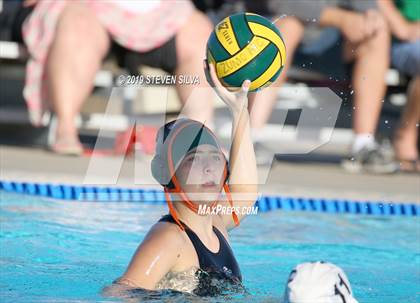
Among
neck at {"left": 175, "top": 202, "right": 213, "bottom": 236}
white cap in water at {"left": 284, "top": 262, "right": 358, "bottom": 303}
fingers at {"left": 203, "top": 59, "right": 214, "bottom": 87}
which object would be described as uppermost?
fingers at {"left": 203, "top": 59, "right": 214, "bottom": 87}

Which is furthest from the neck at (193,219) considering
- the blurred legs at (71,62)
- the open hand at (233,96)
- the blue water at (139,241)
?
the blurred legs at (71,62)

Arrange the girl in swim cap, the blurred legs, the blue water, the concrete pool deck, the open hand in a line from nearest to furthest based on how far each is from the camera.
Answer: the girl in swim cap
the open hand
the blue water
the concrete pool deck
the blurred legs

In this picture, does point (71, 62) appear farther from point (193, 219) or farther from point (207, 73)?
point (193, 219)

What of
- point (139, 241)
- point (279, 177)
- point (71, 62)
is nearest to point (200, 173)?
point (139, 241)

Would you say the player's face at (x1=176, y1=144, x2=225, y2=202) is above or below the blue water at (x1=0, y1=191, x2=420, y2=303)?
above

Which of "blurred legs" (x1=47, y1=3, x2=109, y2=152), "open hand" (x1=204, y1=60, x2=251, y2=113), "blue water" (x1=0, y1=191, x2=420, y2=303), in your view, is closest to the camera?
"open hand" (x1=204, y1=60, x2=251, y2=113)

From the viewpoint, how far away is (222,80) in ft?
11.9

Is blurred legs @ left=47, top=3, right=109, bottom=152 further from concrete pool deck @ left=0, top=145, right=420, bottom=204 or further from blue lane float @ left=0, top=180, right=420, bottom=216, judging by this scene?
blue lane float @ left=0, top=180, right=420, bottom=216

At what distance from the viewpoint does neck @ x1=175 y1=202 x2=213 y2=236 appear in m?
3.45

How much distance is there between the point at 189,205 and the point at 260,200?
101 inches

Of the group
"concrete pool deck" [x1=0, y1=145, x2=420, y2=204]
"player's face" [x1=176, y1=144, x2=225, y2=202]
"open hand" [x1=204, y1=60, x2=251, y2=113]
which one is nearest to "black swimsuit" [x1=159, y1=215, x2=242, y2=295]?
"player's face" [x1=176, y1=144, x2=225, y2=202]

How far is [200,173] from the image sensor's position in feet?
11.0

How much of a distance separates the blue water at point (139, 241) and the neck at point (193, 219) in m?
0.23

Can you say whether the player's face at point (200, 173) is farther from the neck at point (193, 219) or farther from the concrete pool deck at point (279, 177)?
the concrete pool deck at point (279, 177)
